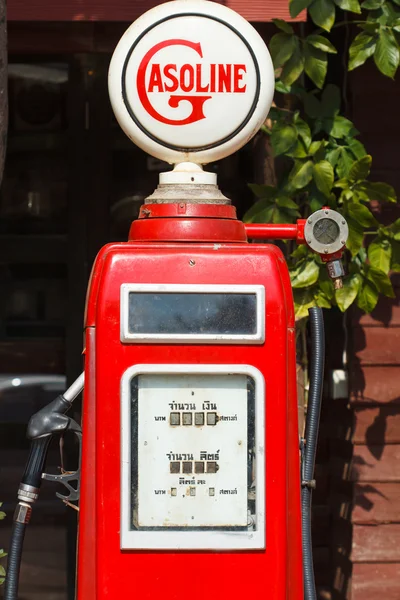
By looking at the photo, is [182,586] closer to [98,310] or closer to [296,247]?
[98,310]

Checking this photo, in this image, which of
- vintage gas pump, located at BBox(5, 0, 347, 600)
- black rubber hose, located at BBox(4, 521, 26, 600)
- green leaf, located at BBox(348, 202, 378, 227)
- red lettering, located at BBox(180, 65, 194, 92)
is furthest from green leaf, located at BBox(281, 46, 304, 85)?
black rubber hose, located at BBox(4, 521, 26, 600)

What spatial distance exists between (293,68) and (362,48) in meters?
0.32

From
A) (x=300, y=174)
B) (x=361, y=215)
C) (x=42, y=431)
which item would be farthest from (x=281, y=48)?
(x=42, y=431)

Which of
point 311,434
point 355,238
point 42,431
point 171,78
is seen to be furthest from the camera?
point 355,238

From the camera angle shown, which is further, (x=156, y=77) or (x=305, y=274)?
(x=305, y=274)

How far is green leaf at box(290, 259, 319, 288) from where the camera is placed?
15.7ft

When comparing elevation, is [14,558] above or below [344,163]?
below

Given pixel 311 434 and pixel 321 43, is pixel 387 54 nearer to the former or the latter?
pixel 321 43

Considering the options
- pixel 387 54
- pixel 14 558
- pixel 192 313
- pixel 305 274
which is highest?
pixel 387 54

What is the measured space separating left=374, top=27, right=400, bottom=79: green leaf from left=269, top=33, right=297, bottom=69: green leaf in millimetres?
367

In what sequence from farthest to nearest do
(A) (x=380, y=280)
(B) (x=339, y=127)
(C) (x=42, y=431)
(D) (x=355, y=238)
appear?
(B) (x=339, y=127) < (A) (x=380, y=280) < (D) (x=355, y=238) < (C) (x=42, y=431)

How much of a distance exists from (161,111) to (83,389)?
0.82 meters

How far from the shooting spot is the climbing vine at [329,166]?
15.6 feet

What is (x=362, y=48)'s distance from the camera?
4.81 m
